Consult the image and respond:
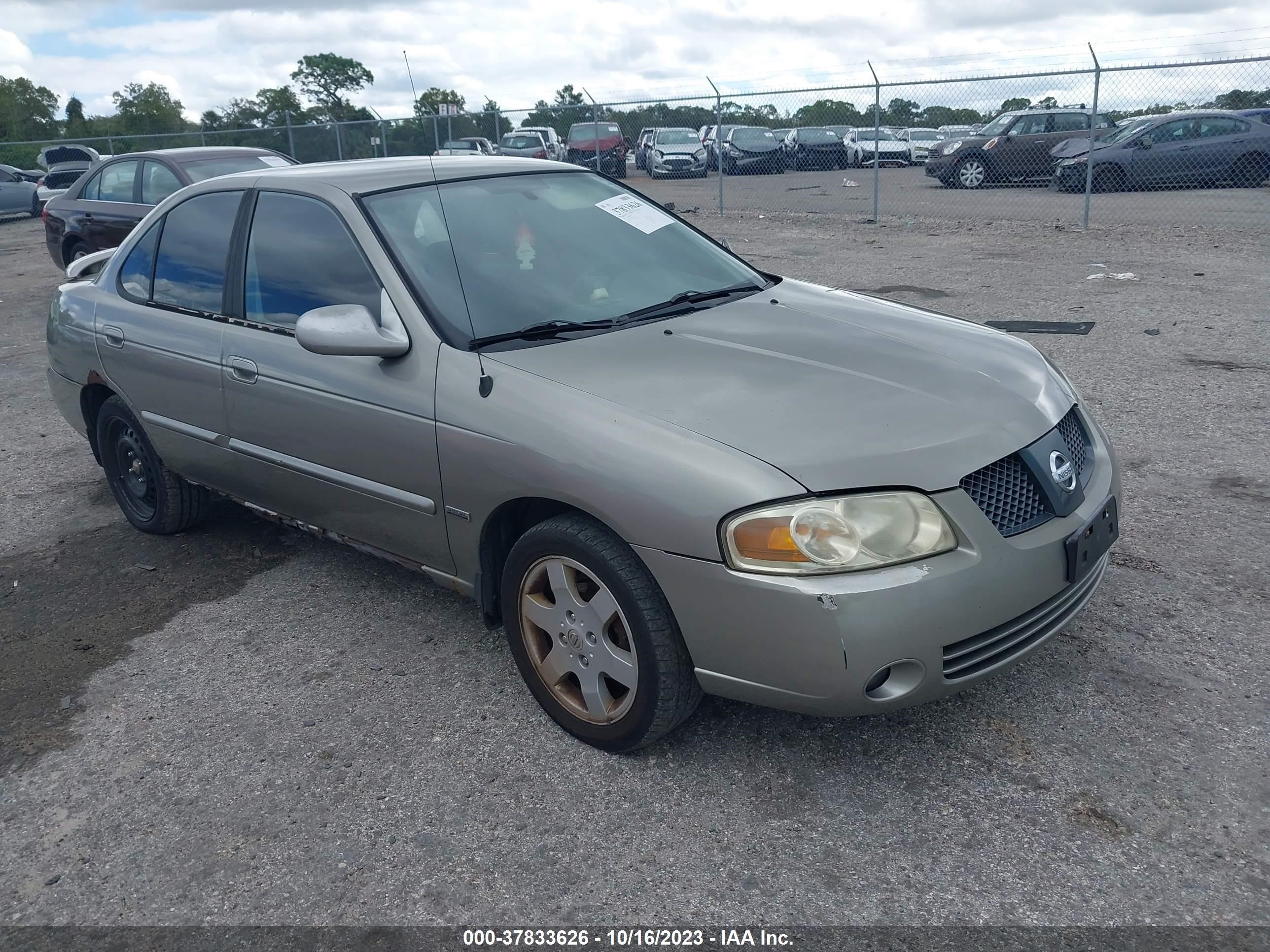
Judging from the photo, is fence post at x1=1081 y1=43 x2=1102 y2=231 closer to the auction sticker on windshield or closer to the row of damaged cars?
the row of damaged cars

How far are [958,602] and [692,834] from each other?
907 mm

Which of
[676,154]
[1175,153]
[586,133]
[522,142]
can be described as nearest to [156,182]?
[1175,153]

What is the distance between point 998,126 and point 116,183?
52.6ft

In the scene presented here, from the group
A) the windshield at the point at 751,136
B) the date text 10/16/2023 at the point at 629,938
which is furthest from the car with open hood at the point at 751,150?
the date text 10/16/2023 at the point at 629,938

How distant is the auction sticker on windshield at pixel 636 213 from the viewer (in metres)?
4.11

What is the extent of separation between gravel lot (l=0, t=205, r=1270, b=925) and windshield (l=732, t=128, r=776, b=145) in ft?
66.7

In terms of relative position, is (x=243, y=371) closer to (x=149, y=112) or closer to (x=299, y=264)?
(x=299, y=264)

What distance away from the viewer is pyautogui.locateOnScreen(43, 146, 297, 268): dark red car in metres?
9.91

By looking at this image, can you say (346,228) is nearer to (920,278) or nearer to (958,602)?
(958,602)

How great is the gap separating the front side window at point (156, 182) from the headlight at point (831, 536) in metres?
8.85

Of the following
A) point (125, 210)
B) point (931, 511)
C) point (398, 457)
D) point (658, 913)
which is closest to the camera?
point (658, 913)

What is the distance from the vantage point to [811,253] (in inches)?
525

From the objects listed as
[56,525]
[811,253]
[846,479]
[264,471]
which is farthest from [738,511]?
[811,253]

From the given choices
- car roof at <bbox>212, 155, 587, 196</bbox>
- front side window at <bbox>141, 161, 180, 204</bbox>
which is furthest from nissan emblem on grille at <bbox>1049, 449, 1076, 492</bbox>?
front side window at <bbox>141, 161, 180, 204</bbox>
